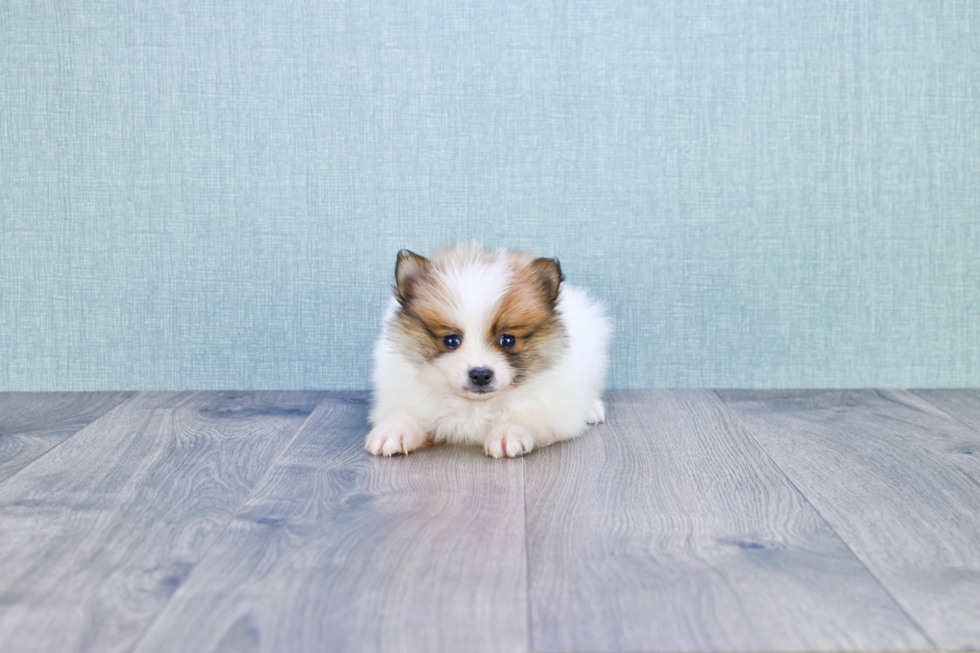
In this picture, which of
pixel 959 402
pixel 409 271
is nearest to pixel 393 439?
pixel 409 271

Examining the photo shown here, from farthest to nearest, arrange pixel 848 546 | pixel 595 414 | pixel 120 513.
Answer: pixel 595 414 → pixel 120 513 → pixel 848 546

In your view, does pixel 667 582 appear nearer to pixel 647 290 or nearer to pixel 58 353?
pixel 647 290

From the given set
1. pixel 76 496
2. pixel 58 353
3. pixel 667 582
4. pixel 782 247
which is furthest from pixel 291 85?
pixel 667 582

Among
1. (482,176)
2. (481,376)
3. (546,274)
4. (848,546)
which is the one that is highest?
(482,176)

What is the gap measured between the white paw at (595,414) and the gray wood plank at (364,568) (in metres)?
0.42

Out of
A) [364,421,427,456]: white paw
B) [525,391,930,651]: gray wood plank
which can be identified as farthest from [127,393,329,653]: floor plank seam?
[525,391,930,651]: gray wood plank

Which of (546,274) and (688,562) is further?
(546,274)

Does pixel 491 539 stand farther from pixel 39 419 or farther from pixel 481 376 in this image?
pixel 39 419

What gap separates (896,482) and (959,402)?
929 millimetres

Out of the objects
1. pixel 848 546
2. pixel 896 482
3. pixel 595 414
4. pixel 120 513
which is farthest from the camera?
pixel 595 414

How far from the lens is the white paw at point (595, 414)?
200 centimetres

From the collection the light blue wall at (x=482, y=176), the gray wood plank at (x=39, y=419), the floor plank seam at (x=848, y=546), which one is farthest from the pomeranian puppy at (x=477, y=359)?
the gray wood plank at (x=39, y=419)

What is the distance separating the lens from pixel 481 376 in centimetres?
165

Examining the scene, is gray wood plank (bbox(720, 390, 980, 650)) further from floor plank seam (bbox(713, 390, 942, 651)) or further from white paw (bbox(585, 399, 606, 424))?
white paw (bbox(585, 399, 606, 424))
